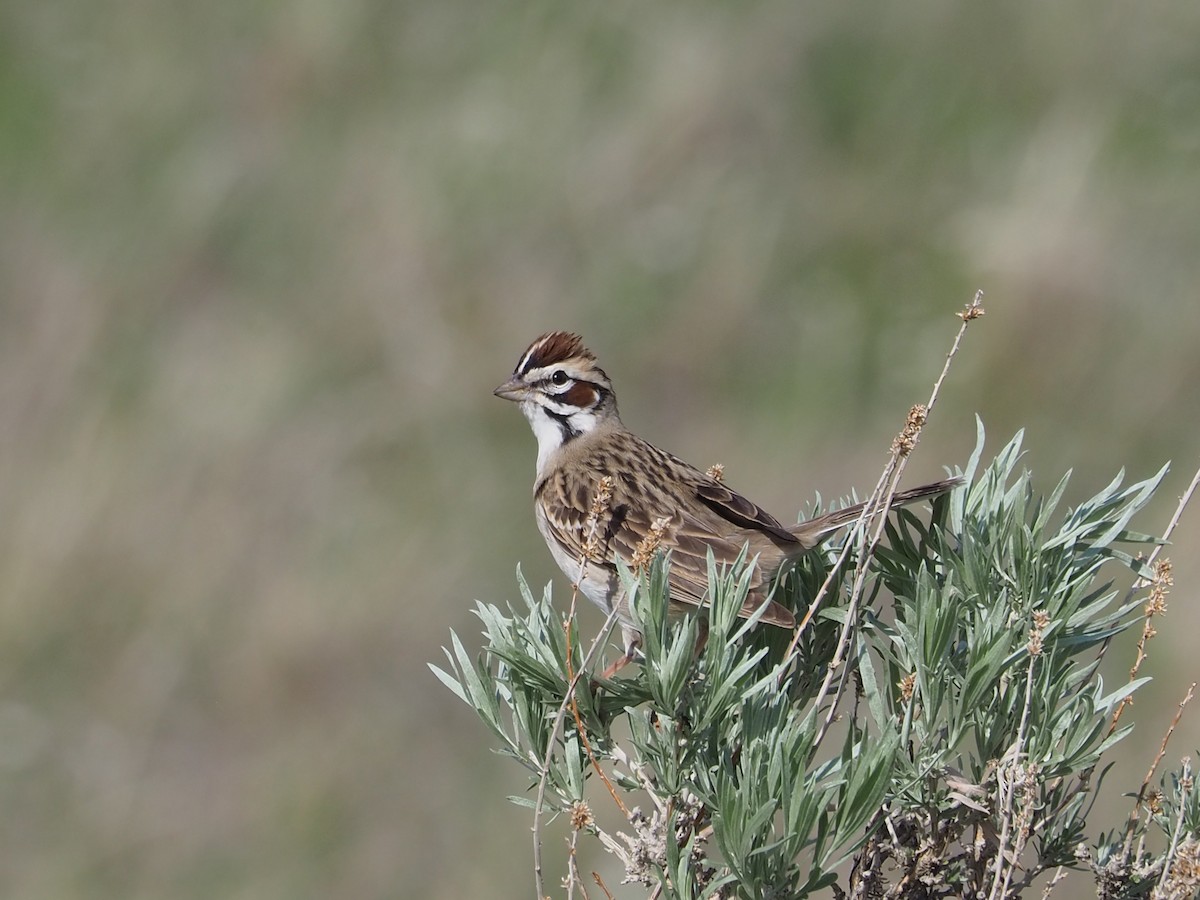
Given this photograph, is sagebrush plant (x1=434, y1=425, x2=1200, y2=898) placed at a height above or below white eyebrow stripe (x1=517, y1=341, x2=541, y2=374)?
below

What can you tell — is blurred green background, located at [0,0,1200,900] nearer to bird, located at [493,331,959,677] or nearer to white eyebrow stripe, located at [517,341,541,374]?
bird, located at [493,331,959,677]

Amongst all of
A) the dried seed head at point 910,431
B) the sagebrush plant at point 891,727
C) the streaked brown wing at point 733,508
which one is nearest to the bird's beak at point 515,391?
the streaked brown wing at point 733,508

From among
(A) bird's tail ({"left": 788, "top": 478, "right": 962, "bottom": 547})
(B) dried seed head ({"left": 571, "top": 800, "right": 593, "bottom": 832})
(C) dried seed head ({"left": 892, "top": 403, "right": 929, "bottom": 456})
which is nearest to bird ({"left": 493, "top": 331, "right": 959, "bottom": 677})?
(A) bird's tail ({"left": 788, "top": 478, "right": 962, "bottom": 547})

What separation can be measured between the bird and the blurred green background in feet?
9.50

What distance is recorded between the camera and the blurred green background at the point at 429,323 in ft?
29.8

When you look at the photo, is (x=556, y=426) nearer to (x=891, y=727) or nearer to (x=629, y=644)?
(x=629, y=644)

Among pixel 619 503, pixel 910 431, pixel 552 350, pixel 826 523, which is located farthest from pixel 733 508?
pixel 910 431

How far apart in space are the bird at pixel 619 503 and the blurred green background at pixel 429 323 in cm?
290

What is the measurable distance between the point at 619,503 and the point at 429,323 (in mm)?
6435

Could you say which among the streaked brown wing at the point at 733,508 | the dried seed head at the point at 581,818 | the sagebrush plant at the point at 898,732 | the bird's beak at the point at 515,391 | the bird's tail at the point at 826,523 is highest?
the bird's beak at the point at 515,391

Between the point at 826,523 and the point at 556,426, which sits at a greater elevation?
the point at 556,426

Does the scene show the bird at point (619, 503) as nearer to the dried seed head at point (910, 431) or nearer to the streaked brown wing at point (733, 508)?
the streaked brown wing at point (733, 508)

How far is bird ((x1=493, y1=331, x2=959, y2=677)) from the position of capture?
414 centimetres

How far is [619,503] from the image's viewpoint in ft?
16.3
